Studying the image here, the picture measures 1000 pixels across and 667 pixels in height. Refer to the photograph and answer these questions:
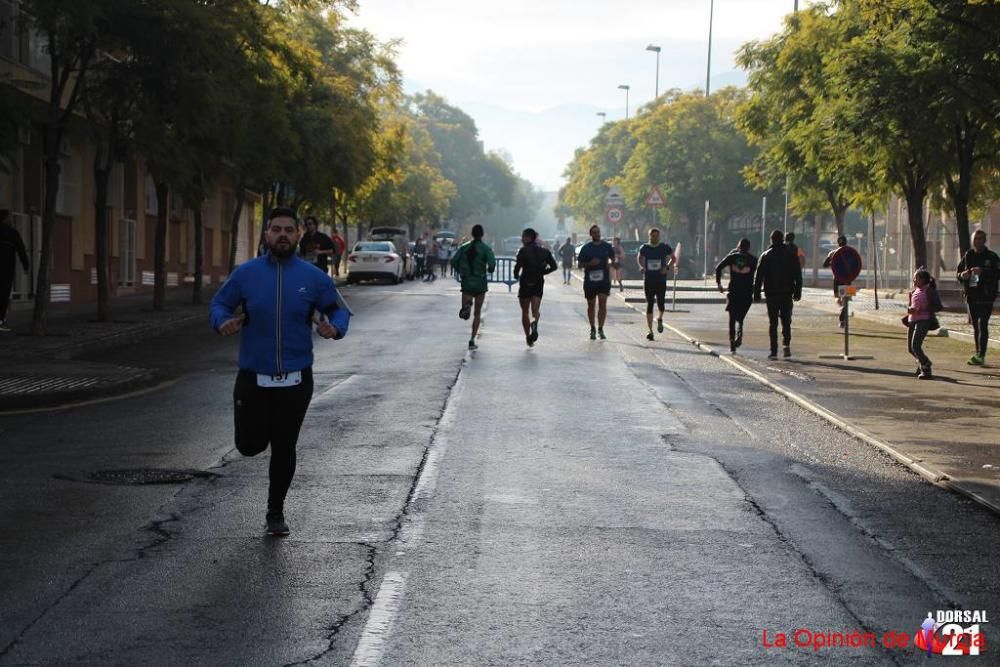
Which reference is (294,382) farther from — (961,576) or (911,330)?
(911,330)

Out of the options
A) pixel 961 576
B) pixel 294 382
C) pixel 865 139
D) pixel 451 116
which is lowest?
pixel 961 576

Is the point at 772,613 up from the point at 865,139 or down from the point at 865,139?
down

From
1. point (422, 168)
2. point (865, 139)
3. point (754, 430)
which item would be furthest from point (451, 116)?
→ point (754, 430)

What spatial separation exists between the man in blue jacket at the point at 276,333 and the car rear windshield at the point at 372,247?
45425 millimetres

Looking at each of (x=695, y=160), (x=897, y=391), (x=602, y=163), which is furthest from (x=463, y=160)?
(x=897, y=391)

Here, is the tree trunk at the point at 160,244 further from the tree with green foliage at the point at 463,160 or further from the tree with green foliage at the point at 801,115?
the tree with green foliage at the point at 463,160

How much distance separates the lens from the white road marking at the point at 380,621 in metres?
5.52

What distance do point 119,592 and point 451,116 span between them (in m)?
165

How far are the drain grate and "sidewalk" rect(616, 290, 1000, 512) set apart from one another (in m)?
5.07

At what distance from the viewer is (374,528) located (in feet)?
26.4

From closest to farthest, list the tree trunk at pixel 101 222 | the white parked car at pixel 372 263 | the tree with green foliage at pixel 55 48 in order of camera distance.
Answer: the tree with green foliage at pixel 55 48
the tree trunk at pixel 101 222
the white parked car at pixel 372 263

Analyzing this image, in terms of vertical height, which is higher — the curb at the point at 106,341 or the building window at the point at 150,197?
the building window at the point at 150,197

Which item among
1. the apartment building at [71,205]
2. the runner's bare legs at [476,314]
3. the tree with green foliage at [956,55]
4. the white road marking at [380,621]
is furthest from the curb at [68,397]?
the tree with green foliage at [956,55]

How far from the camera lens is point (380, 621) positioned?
606 centimetres
